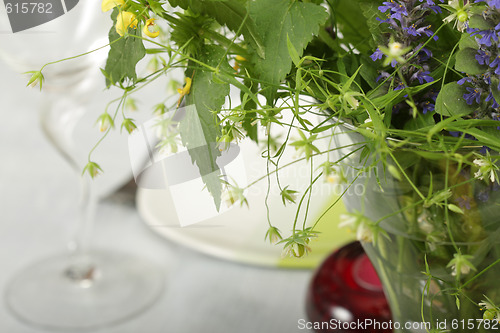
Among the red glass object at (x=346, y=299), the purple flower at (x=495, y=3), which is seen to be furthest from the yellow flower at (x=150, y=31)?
the red glass object at (x=346, y=299)

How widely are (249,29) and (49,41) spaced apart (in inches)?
6.5

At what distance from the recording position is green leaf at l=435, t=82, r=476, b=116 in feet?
0.67

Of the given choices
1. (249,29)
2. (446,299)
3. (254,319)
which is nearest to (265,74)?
(249,29)

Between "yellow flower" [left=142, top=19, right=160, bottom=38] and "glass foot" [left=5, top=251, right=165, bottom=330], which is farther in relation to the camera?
"glass foot" [left=5, top=251, right=165, bottom=330]

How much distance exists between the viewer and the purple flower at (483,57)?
7.5 inches

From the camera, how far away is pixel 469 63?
194 millimetres

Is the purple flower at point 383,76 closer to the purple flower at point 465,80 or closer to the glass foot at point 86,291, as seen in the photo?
the purple flower at point 465,80

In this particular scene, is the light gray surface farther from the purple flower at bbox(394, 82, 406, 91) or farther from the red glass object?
the purple flower at bbox(394, 82, 406, 91)

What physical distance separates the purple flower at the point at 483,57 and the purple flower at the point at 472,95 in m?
0.01

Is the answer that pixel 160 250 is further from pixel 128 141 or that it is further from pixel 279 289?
pixel 128 141

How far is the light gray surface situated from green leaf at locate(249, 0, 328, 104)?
9.6 inches

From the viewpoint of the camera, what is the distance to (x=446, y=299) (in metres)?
0.26

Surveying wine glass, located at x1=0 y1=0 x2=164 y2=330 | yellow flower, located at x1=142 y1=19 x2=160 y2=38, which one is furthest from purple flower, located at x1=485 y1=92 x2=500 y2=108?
wine glass, located at x1=0 y1=0 x2=164 y2=330

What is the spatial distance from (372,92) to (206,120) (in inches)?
2.2
